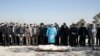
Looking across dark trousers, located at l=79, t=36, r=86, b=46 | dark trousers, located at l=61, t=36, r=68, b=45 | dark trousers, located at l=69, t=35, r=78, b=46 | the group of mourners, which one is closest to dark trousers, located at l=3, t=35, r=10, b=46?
the group of mourners

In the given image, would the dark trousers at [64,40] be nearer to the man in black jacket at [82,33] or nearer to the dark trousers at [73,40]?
the dark trousers at [73,40]

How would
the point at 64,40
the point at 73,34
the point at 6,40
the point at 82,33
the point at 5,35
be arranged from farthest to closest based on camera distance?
the point at 6,40 → the point at 5,35 → the point at 64,40 → the point at 73,34 → the point at 82,33

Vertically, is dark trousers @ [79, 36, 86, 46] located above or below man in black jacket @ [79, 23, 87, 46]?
below

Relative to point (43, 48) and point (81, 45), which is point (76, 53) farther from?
point (81, 45)

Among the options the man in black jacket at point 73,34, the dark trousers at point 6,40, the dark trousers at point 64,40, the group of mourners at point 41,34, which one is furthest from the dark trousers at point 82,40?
the dark trousers at point 6,40

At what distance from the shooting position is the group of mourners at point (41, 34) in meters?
22.8

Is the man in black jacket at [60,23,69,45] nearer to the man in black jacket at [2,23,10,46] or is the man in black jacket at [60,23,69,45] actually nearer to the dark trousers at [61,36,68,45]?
the dark trousers at [61,36,68,45]

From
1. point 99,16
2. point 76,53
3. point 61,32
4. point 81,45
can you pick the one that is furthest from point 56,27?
point 99,16

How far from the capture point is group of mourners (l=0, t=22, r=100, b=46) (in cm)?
2281

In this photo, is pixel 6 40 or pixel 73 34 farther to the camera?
pixel 6 40

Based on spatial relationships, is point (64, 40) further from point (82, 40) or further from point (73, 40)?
point (82, 40)

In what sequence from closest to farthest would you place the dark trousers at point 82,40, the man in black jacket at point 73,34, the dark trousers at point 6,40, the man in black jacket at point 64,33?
the man in black jacket at point 64,33, the man in black jacket at point 73,34, the dark trousers at point 82,40, the dark trousers at point 6,40

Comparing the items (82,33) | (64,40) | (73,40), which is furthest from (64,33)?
(82,33)

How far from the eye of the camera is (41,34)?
77.3 ft
